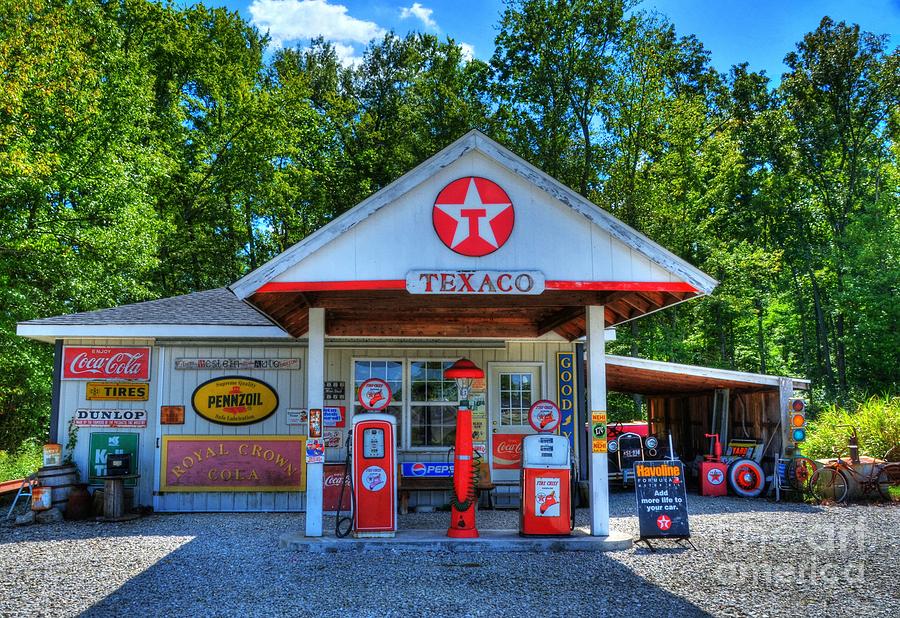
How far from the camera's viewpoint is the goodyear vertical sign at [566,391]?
12648 mm

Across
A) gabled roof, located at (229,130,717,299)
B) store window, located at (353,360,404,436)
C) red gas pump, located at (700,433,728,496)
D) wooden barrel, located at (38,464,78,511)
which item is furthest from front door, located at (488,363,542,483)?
wooden barrel, located at (38,464,78,511)

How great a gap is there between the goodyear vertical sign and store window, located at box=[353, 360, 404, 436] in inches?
104

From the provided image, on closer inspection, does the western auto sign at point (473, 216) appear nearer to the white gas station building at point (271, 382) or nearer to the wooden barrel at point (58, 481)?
the white gas station building at point (271, 382)

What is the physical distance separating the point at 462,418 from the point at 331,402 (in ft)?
12.1

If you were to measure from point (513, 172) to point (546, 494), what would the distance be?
12.7 feet

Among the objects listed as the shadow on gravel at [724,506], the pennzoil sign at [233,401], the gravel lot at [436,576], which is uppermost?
the pennzoil sign at [233,401]

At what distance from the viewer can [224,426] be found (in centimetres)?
1220

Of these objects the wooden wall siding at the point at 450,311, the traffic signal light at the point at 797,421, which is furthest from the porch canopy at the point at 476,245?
the traffic signal light at the point at 797,421

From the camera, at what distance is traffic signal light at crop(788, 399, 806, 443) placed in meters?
14.1

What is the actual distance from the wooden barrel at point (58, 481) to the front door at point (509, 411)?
21.6 feet

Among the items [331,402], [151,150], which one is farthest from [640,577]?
[151,150]

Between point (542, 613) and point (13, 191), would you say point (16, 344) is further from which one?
point (542, 613)

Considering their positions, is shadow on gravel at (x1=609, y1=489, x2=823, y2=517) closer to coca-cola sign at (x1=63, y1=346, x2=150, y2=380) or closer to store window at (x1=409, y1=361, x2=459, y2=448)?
store window at (x1=409, y1=361, x2=459, y2=448)

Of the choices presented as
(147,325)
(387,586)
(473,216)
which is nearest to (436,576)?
(387,586)
